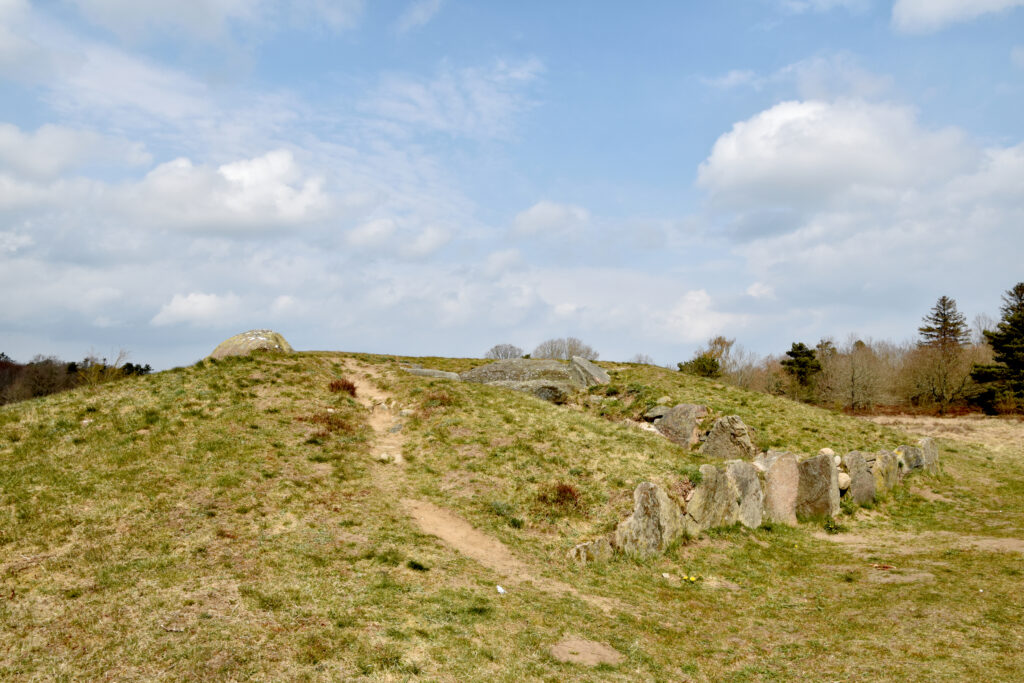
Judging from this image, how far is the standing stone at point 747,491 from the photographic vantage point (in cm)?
1930

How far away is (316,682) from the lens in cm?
850

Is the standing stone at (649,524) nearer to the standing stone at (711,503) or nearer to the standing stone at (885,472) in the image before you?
the standing stone at (711,503)

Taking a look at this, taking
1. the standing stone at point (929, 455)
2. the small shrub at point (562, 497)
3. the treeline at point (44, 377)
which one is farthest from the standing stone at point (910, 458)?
the treeline at point (44, 377)

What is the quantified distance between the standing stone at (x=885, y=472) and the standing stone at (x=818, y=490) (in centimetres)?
433

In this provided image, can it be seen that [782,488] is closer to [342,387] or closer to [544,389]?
[544,389]

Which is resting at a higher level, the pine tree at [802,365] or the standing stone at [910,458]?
the pine tree at [802,365]

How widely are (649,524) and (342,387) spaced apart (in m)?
16.4

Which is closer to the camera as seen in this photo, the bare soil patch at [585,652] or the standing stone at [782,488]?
the bare soil patch at [585,652]

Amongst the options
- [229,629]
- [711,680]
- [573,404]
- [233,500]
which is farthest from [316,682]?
[573,404]

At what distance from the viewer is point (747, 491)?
1959cm

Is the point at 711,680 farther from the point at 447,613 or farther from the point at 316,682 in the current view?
the point at 316,682

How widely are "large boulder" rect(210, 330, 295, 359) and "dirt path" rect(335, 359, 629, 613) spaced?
1069cm

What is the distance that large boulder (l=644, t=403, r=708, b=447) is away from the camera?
25344mm

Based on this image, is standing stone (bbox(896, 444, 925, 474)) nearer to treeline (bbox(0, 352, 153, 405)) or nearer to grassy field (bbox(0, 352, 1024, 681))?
grassy field (bbox(0, 352, 1024, 681))
